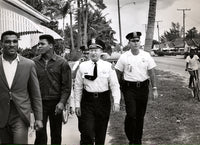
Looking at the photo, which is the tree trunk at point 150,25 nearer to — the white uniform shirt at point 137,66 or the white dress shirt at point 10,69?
the white uniform shirt at point 137,66

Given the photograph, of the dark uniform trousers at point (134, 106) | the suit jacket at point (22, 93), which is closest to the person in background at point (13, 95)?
the suit jacket at point (22, 93)

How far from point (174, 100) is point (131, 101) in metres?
6.98

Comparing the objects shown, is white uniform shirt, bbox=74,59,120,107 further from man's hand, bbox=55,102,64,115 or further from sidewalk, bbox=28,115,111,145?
sidewalk, bbox=28,115,111,145

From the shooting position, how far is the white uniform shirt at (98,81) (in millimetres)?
5652

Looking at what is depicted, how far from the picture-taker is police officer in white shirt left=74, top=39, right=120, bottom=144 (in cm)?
560

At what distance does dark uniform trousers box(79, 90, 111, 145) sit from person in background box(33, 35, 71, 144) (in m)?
0.38

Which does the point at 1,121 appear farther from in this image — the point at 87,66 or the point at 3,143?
the point at 87,66

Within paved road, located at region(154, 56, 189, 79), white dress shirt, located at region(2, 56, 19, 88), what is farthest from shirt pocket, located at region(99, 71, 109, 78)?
paved road, located at region(154, 56, 189, 79)

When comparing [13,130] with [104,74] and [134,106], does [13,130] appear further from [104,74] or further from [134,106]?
[134,106]

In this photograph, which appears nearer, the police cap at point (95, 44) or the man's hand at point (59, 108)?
the man's hand at point (59, 108)

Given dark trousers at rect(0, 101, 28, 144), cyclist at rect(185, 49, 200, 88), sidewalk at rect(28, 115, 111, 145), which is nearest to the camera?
dark trousers at rect(0, 101, 28, 144)

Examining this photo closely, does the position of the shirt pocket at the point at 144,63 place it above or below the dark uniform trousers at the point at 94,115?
above

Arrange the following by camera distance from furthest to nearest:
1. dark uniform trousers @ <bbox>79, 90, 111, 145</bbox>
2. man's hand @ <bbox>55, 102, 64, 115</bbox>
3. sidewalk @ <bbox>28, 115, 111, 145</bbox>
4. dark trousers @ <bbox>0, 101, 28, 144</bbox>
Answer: sidewalk @ <bbox>28, 115, 111, 145</bbox> → man's hand @ <bbox>55, 102, 64, 115</bbox> → dark uniform trousers @ <bbox>79, 90, 111, 145</bbox> → dark trousers @ <bbox>0, 101, 28, 144</bbox>

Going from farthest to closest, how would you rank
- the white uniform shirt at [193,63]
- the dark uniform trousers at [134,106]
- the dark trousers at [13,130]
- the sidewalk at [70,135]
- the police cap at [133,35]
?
1. the white uniform shirt at [193,63]
2. the sidewalk at [70,135]
3. the police cap at [133,35]
4. the dark uniform trousers at [134,106]
5. the dark trousers at [13,130]
